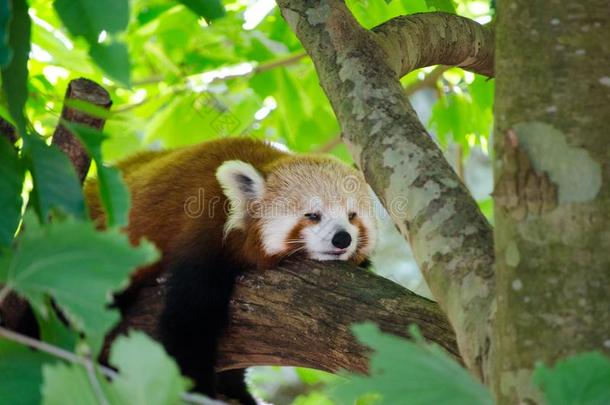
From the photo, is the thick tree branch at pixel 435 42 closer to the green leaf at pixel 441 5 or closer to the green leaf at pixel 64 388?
the green leaf at pixel 441 5

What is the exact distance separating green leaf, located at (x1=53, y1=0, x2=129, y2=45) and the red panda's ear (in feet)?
7.76

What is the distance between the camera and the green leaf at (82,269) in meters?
1.18

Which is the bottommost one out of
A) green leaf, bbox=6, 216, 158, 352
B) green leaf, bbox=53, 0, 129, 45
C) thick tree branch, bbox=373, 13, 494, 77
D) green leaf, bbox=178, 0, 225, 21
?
green leaf, bbox=6, 216, 158, 352

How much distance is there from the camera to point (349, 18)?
8.64 ft

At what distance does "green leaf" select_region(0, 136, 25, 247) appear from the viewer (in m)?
1.56

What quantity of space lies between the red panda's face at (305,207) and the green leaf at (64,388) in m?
2.62

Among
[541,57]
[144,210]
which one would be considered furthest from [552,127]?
[144,210]

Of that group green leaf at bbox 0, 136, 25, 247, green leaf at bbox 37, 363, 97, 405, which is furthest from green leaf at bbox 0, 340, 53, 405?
green leaf at bbox 37, 363, 97, 405

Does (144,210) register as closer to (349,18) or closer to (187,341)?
(187,341)

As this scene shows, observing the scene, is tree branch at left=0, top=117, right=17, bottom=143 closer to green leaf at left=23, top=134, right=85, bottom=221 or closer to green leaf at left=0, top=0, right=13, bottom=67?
green leaf at left=23, top=134, right=85, bottom=221

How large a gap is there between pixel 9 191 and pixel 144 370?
68 centimetres

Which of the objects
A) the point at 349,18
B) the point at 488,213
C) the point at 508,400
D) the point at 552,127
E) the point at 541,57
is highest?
the point at 488,213

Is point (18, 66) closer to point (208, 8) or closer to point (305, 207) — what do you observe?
point (208, 8)

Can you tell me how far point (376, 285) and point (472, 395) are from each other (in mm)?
1813
